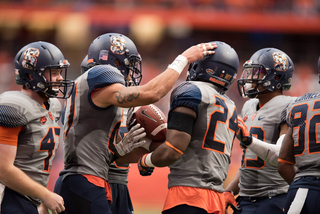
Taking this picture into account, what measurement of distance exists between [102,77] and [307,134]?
6.00ft

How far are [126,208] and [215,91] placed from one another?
79.5 inches

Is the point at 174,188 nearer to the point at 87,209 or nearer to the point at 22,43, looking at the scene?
the point at 87,209

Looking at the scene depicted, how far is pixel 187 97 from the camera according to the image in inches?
131

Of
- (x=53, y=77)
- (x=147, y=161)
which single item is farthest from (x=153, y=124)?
(x=53, y=77)

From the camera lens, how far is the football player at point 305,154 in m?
3.29

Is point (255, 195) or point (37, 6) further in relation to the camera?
point (37, 6)

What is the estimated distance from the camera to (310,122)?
3383mm

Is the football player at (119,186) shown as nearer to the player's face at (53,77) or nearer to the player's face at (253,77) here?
the player's face at (53,77)

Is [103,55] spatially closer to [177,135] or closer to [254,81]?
[177,135]

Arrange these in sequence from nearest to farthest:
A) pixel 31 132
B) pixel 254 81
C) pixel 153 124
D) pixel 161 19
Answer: pixel 31 132
pixel 153 124
pixel 254 81
pixel 161 19

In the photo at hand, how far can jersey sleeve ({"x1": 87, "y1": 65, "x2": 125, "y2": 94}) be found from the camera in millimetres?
3254

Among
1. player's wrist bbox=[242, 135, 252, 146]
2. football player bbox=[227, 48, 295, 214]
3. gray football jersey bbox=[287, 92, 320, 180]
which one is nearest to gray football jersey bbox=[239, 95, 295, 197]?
football player bbox=[227, 48, 295, 214]

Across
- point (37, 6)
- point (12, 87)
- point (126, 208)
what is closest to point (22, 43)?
point (37, 6)

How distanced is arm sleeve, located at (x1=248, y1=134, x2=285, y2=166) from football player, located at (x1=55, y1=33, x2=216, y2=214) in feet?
3.55
